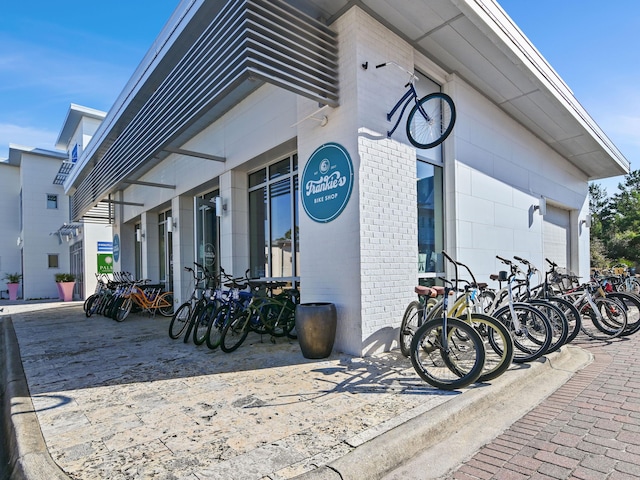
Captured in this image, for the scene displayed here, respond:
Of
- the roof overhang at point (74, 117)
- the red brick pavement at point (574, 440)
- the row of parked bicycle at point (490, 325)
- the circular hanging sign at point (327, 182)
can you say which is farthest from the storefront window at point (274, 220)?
the roof overhang at point (74, 117)

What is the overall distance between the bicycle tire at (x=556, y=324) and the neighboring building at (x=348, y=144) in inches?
67.2

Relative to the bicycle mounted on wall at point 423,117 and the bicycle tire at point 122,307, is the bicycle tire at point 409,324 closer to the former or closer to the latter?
the bicycle mounted on wall at point 423,117

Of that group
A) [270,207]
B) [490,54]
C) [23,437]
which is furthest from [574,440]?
[270,207]

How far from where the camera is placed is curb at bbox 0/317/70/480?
2238 mm

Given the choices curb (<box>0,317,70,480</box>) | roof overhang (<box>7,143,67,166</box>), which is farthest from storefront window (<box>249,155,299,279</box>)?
roof overhang (<box>7,143,67,166</box>)

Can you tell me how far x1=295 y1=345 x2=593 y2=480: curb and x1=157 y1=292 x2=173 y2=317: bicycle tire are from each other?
8499 millimetres

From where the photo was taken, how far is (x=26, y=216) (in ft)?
62.9

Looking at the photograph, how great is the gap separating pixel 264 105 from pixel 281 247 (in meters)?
2.58

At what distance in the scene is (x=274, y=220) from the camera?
7.40m

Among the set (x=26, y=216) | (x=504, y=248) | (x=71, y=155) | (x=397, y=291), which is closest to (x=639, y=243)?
(x=504, y=248)

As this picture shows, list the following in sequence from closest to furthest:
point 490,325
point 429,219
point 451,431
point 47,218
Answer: point 451,431, point 490,325, point 429,219, point 47,218

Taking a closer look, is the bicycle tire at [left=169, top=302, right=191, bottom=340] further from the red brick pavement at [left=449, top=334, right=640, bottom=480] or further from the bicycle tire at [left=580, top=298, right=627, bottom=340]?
the bicycle tire at [left=580, top=298, right=627, bottom=340]

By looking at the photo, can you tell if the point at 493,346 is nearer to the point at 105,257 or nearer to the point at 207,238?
the point at 207,238

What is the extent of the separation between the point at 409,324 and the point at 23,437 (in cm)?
396
